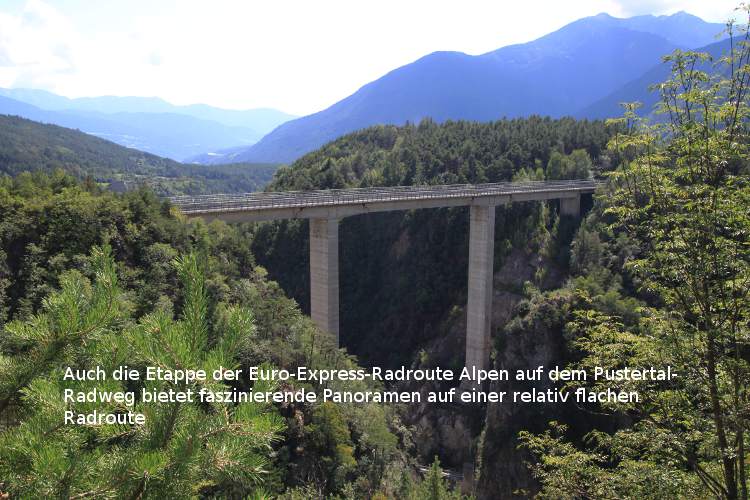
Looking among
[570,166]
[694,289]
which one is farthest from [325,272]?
[570,166]

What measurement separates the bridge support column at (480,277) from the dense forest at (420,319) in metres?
2.09

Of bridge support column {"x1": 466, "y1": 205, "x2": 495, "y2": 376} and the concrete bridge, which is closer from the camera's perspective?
the concrete bridge

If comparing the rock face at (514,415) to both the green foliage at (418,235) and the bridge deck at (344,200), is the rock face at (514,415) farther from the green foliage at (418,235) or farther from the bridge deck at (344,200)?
the bridge deck at (344,200)

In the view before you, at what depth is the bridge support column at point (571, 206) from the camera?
194 ft

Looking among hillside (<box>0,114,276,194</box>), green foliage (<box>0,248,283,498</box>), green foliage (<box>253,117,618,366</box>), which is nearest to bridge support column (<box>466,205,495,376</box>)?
green foliage (<box>253,117,618,366</box>)

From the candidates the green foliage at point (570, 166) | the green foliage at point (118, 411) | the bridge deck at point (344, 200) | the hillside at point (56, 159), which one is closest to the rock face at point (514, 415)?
the bridge deck at point (344, 200)

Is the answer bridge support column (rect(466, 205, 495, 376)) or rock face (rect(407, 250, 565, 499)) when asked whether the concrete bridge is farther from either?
rock face (rect(407, 250, 565, 499))

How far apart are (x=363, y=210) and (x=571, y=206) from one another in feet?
98.7

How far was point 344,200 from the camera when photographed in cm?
3816

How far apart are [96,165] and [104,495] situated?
202104 mm

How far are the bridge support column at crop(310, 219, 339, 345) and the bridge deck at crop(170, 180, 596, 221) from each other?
1.21m

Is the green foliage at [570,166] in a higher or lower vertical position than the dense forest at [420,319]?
higher

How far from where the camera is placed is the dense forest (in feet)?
12.7

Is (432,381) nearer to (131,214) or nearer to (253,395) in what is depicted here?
(131,214)
